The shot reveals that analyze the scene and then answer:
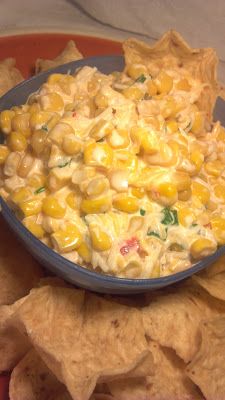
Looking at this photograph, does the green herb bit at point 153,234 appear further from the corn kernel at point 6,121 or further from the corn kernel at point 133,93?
the corn kernel at point 6,121

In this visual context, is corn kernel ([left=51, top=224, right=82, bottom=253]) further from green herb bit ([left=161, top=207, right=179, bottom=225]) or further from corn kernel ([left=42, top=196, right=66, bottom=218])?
green herb bit ([left=161, top=207, right=179, bottom=225])

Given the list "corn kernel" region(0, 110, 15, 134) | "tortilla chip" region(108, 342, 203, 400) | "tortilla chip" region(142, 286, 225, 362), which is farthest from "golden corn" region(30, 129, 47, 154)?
"tortilla chip" region(108, 342, 203, 400)

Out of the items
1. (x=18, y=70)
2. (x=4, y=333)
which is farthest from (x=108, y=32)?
(x=4, y=333)

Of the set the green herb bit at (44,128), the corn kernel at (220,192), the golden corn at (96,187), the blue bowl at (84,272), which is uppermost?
the green herb bit at (44,128)

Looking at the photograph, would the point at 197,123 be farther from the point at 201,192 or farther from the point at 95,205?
the point at 95,205

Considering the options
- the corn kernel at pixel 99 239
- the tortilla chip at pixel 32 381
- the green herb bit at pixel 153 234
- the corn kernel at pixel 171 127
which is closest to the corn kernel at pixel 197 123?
the corn kernel at pixel 171 127

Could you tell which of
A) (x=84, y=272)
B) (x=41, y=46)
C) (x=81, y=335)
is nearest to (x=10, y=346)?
(x=81, y=335)

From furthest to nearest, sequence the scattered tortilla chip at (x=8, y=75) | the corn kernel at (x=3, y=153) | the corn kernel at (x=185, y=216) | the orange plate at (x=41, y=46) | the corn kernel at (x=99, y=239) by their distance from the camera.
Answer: the orange plate at (x=41, y=46) → the scattered tortilla chip at (x=8, y=75) → the corn kernel at (x=3, y=153) → the corn kernel at (x=185, y=216) → the corn kernel at (x=99, y=239)
